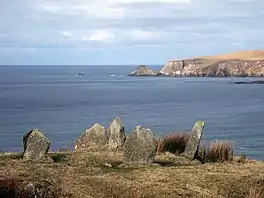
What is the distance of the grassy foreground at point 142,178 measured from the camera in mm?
14109

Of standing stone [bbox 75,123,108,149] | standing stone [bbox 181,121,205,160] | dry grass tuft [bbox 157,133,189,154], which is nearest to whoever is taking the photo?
standing stone [bbox 181,121,205,160]

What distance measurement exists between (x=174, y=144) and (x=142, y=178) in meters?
7.06

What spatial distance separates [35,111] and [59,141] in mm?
38283

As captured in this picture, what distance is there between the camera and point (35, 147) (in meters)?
19.2

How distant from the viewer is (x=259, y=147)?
45.1m

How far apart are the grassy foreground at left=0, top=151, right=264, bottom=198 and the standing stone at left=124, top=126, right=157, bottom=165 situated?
468mm

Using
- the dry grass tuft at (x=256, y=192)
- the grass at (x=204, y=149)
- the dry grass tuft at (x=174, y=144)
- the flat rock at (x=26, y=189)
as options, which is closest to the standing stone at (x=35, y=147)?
the grass at (x=204, y=149)

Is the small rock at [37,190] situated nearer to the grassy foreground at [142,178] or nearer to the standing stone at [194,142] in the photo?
the grassy foreground at [142,178]

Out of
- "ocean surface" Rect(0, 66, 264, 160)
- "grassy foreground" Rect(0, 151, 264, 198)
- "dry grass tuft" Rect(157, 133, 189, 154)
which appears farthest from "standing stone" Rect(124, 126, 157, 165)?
"ocean surface" Rect(0, 66, 264, 160)

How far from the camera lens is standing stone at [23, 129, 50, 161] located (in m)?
19.1

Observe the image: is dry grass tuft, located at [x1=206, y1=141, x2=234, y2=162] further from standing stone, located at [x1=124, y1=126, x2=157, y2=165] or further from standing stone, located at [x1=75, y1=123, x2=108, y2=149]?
standing stone, located at [x1=75, y1=123, x2=108, y2=149]

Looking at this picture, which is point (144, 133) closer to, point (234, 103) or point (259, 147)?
point (259, 147)

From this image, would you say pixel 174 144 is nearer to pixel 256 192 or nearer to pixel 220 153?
pixel 220 153

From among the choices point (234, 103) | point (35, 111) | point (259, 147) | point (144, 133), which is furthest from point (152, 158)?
point (234, 103)
